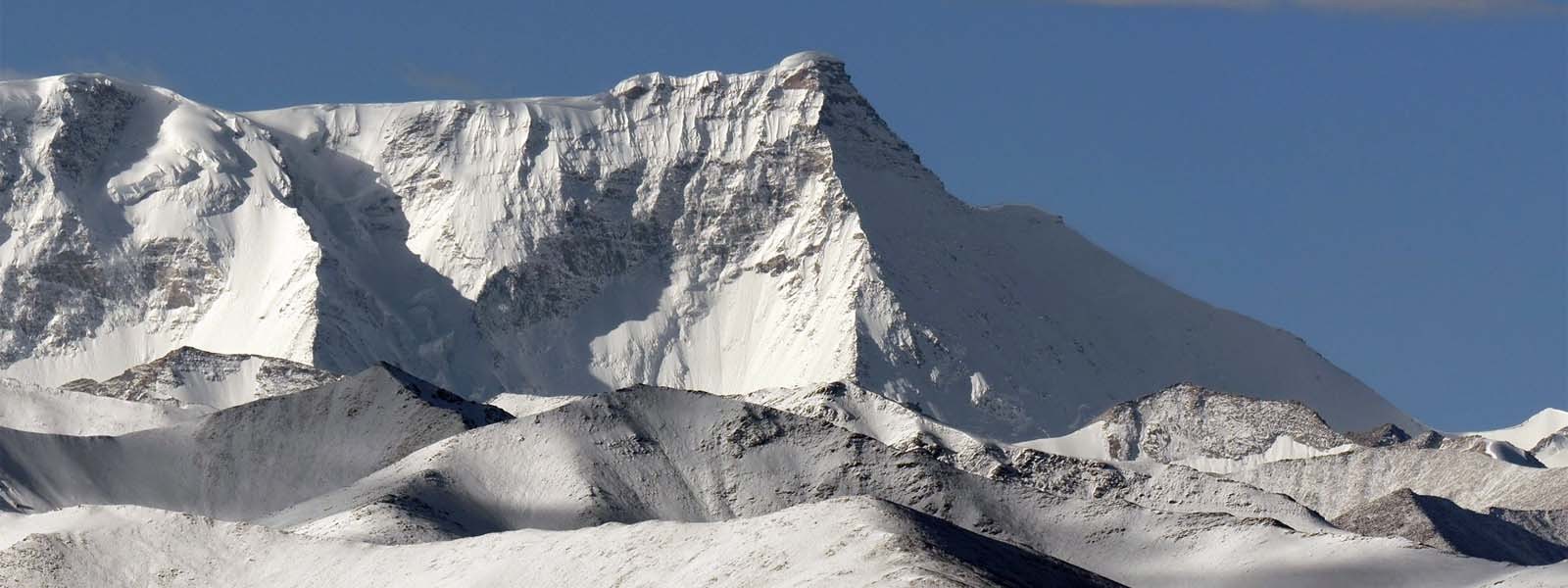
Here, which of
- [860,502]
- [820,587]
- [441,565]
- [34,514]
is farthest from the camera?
[34,514]

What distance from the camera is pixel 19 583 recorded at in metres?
176

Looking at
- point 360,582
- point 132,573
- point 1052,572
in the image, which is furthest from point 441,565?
point 1052,572

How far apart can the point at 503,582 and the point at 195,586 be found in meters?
17.5

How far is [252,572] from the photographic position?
179625 millimetres

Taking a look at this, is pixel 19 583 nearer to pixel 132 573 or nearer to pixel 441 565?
pixel 132 573

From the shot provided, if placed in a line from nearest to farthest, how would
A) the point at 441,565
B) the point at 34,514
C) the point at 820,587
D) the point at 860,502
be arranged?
the point at 820,587
the point at 860,502
the point at 441,565
the point at 34,514

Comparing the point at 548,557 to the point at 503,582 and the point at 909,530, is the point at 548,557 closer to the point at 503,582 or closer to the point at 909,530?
the point at 503,582

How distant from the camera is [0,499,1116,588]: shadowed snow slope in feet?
501

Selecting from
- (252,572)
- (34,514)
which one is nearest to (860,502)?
(252,572)

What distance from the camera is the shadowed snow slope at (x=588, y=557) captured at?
6014 inches

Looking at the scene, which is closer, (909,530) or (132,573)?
(909,530)

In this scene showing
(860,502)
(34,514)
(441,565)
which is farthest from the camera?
(34,514)

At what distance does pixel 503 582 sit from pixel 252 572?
655 inches

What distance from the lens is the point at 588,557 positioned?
6634 inches
